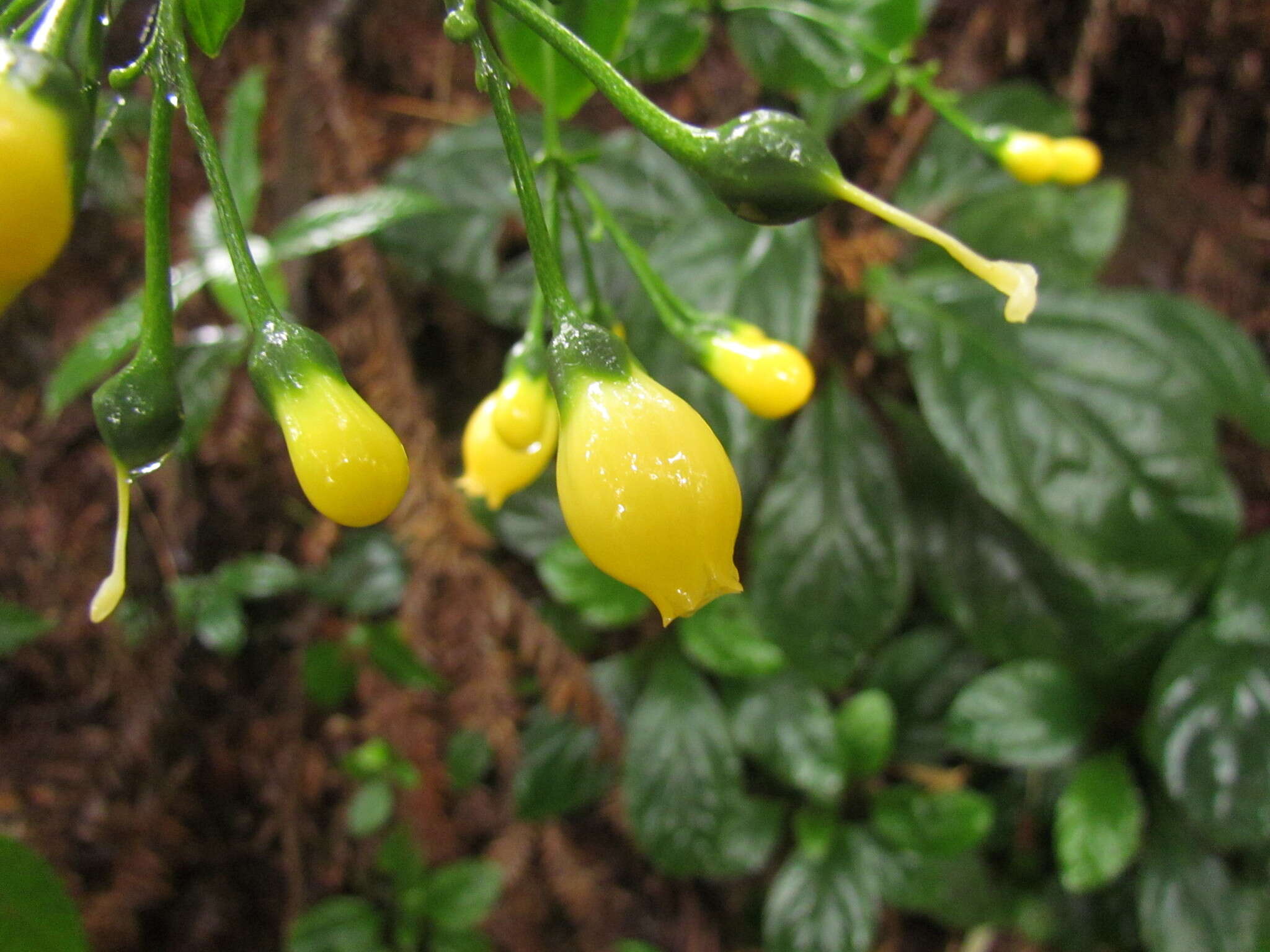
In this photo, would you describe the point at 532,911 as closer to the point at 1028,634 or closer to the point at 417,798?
the point at 417,798

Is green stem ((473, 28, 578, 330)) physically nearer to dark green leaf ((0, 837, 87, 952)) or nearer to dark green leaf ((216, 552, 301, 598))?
dark green leaf ((0, 837, 87, 952))

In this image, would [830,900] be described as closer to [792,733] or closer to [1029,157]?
[792,733]

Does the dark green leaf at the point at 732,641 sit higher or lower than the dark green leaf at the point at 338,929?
higher

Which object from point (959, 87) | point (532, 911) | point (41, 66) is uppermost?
point (41, 66)

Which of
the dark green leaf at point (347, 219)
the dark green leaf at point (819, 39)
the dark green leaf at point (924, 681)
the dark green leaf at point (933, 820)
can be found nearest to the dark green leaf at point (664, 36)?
the dark green leaf at point (819, 39)

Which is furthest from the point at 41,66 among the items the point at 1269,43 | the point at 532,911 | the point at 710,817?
the point at 1269,43

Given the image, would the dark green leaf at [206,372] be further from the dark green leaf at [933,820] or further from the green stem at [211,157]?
the dark green leaf at [933,820]

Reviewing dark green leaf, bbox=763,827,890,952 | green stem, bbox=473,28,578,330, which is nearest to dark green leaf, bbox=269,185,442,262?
green stem, bbox=473,28,578,330
